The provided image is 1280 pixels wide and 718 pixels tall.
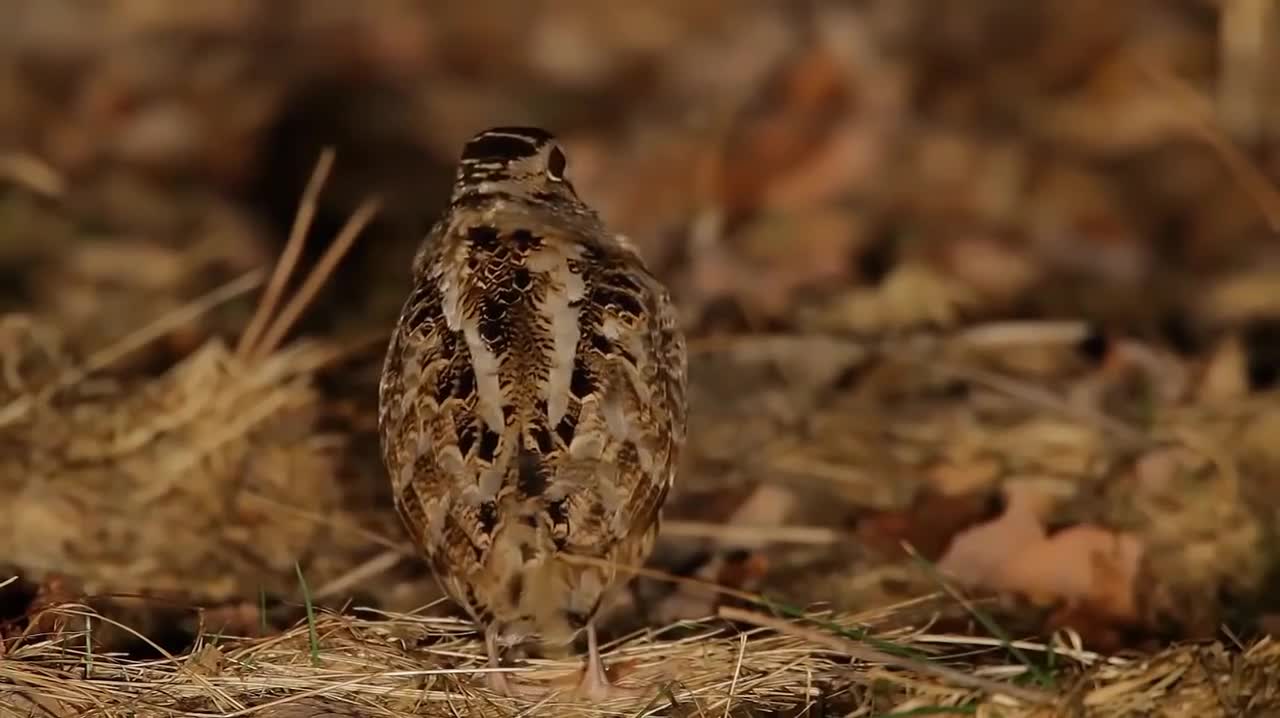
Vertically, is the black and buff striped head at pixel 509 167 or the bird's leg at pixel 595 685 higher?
the black and buff striped head at pixel 509 167

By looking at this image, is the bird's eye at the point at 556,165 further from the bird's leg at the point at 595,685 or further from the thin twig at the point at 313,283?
the bird's leg at the point at 595,685

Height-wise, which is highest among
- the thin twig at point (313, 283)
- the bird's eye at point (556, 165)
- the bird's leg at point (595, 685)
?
the bird's eye at point (556, 165)

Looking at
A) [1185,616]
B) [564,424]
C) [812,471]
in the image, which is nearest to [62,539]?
[564,424]

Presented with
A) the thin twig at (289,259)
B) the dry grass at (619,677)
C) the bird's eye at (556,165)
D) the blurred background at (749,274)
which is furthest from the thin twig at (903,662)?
the thin twig at (289,259)

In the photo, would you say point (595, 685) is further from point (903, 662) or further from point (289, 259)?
point (289, 259)

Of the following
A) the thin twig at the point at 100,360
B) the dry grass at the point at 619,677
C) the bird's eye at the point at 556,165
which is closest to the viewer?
the dry grass at the point at 619,677

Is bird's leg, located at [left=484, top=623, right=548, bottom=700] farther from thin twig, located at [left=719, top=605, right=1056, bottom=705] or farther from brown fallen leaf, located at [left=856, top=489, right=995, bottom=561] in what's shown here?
brown fallen leaf, located at [left=856, top=489, right=995, bottom=561]

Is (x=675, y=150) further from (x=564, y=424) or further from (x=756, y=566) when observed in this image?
(x=564, y=424)

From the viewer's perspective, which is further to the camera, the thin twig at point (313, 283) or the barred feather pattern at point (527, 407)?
the thin twig at point (313, 283)
